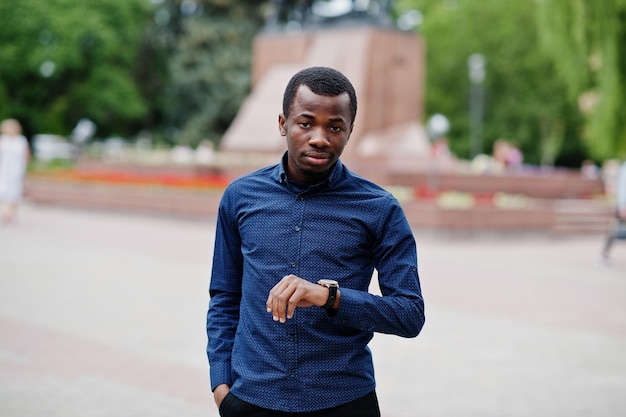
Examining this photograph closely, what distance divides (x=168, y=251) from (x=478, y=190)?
9331mm

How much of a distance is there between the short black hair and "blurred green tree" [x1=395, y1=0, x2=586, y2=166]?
1632 inches

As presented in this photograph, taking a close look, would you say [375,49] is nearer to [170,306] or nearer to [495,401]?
[170,306]

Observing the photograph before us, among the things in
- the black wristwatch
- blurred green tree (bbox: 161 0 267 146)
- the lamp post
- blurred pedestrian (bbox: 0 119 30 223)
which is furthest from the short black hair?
the lamp post

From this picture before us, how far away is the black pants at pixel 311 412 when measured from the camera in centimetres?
226

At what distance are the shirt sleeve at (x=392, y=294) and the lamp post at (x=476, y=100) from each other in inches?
1566

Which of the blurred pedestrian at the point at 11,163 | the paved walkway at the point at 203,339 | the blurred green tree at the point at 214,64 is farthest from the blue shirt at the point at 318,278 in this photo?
the blurred green tree at the point at 214,64

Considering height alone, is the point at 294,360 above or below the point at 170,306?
above

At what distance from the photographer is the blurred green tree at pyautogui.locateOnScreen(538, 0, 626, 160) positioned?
621 inches

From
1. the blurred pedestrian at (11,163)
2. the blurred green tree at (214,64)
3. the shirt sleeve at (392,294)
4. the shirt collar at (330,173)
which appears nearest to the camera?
the shirt sleeve at (392,294)

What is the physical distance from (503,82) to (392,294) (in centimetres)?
4478

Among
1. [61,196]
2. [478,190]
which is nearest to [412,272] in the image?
[478,190]

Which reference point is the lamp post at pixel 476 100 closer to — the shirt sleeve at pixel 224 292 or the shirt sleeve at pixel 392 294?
the shirt sleeve at pixel 224 292

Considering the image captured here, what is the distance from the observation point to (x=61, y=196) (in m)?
22.1

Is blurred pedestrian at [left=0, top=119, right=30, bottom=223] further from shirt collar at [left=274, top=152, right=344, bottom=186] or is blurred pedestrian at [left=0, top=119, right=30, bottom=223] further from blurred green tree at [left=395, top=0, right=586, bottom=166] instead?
blurred green tree at [left=395, top=0, right=586, bottom=166]
